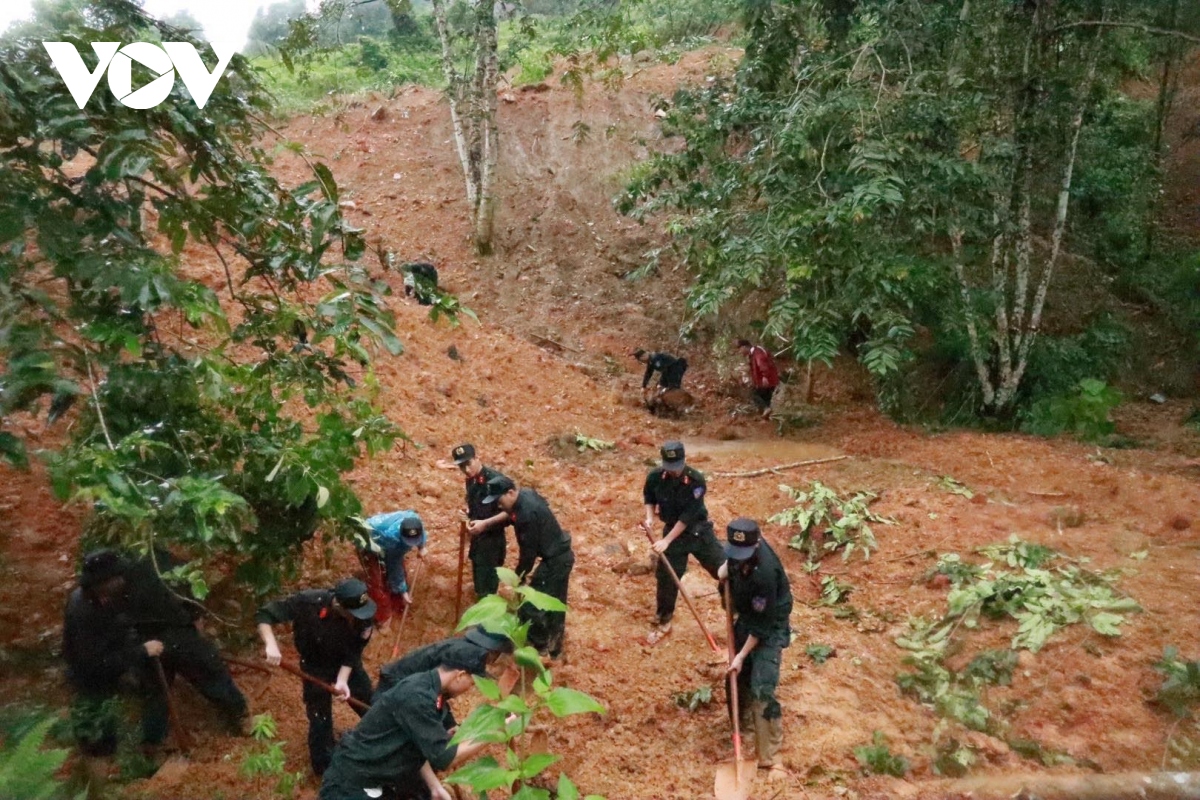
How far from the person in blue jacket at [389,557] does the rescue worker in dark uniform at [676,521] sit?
1.75m

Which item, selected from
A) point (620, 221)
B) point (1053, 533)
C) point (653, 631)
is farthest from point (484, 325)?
point (1053, 533)

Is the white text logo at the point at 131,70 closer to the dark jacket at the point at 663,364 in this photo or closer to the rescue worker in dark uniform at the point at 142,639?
the rescue worker in dark uniform at the point at 142,639

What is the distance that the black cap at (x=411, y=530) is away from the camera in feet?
18.1

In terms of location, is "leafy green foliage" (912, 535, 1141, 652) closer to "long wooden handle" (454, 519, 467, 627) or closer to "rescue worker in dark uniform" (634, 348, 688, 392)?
"long wooden handle" (454, 519, 467, 627)

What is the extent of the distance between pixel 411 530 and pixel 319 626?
119cm

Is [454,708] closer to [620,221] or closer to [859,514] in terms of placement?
[859,514]

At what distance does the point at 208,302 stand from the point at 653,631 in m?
4.15

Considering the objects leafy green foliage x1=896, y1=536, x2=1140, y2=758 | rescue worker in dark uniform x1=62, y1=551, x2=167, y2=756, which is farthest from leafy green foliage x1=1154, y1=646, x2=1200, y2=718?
rescue worker in dark uniform x1=62, y1=551, x2=167, y2=756

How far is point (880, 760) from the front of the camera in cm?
469

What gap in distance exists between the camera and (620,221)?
16.0 metres

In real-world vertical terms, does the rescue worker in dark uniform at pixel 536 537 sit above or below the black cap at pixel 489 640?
below

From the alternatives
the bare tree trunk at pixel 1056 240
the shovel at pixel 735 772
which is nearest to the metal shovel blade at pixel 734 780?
the shovel at pixel 735 772

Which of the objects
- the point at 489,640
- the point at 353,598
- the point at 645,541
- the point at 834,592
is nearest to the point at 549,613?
the point at 353,598

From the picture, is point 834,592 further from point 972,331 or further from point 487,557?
point 972,331
